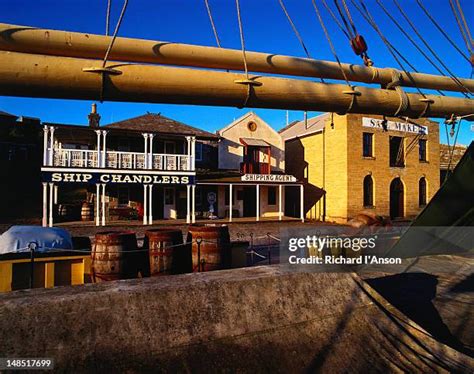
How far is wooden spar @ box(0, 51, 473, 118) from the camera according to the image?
11.3ft

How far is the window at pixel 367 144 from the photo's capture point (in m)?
23.3

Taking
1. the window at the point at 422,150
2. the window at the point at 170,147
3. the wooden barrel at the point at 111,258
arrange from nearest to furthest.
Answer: the wooden barrel at the point at 111,258 → the window at the point at 170,147 → the window at the point at 422,150

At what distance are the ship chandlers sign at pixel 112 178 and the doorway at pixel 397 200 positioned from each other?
51.7 feet

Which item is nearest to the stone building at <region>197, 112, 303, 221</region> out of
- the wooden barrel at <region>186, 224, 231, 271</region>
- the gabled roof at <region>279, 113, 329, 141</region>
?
the gabled roof at <region>279, 113, 329, 141</region>

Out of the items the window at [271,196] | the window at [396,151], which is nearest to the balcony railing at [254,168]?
the window at [271,196]

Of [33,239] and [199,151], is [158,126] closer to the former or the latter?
[199,151]

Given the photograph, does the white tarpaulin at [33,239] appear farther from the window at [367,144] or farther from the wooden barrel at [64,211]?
the window at [367,144]

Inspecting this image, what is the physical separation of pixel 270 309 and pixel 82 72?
13.2 feet

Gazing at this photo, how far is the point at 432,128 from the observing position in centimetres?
2578

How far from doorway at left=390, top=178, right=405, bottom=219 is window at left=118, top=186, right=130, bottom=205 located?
65.9ft

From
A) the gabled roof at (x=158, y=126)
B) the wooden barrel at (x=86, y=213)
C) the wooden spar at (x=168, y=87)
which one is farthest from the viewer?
the gabled roof at (x=158, y=126)

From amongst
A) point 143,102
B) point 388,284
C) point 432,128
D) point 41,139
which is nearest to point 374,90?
point 143,102

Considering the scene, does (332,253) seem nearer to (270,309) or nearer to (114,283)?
(270,309)

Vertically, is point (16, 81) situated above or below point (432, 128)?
below
